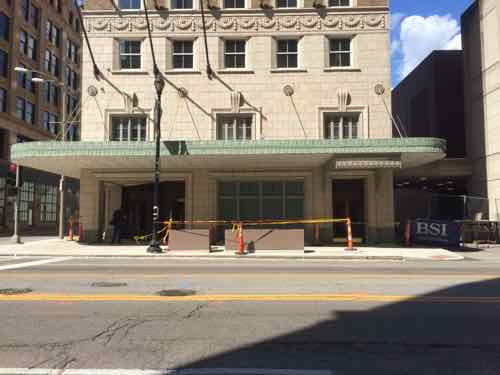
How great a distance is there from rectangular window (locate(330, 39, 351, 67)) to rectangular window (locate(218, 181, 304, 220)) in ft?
23.1

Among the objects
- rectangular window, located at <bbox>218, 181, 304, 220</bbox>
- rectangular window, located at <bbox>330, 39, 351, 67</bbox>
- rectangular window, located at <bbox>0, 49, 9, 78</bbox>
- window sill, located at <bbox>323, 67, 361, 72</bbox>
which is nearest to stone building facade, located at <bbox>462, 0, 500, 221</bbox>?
window sill, located at <bbox>323, 67, 361, 72</bbox>

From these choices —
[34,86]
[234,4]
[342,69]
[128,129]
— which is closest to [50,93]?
[34,86]

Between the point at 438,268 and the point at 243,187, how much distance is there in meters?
12.2

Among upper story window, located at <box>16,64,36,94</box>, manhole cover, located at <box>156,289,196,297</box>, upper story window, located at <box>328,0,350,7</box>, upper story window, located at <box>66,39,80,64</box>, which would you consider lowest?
manhole cover, located at <box>156,289,196,297</box>

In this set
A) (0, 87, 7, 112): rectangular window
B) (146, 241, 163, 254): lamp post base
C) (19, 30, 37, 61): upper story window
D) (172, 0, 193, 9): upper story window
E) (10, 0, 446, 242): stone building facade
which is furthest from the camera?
(19, 30, 37, 61): upper story window

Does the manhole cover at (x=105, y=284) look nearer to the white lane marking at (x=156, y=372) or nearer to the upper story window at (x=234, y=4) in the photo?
the white lane marking at (x=156, y=372)

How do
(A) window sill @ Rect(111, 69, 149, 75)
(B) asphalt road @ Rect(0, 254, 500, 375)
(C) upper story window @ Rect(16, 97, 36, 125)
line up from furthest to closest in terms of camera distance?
(C) upper story window @ Rect(16, 97, 36, 125) → (A) window sill @ Rect(111, 69, 149, 75) → (B) asphalt road @ Rect(0, 254, 500, 375)

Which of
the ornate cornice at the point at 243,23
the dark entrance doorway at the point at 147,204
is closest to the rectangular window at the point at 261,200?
the dark entrance doorway at the point at 147,204

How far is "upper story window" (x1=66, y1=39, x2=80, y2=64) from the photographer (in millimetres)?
56500

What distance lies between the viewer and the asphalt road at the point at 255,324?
15.5 feet

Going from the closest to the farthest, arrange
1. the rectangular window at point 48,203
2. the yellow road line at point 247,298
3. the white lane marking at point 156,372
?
the white lane marking at point 156,372, the yellow road line at point 247,298, the rectangular window at point 48,203

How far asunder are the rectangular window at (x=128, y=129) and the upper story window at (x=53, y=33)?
3417cm

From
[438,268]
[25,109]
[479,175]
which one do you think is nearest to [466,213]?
[479,175]

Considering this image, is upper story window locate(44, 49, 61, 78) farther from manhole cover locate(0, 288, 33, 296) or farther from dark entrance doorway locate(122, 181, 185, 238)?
manhole cover locate(0, 288, 33, 296)
